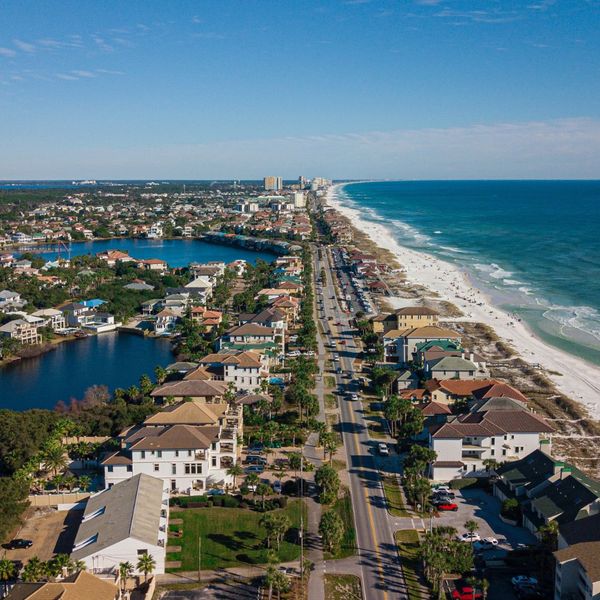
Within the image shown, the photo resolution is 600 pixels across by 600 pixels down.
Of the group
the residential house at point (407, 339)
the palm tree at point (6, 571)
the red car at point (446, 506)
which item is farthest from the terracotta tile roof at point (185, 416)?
the residential house at point (407, 339)

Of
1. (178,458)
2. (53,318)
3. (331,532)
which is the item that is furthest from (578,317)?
(53,318)

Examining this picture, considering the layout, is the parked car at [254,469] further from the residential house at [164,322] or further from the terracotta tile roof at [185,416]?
the residential house at [164,322]

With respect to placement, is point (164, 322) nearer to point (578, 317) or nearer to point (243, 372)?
point (243, 372)

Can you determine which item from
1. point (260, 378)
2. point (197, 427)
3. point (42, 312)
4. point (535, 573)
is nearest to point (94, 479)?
point (197, 427)

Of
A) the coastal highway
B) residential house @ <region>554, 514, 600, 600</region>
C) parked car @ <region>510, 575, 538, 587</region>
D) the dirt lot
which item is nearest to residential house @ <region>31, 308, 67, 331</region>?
the coastal highway

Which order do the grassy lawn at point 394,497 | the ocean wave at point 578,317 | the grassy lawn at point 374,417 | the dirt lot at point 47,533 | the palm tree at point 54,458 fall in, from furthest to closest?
the ocean wave at point 578,317 → the grassy lawn at point 374,417 → the palm tree at point 54,458 → the grassy lawn at point 394,497 → the dirt lot at point 47,533
